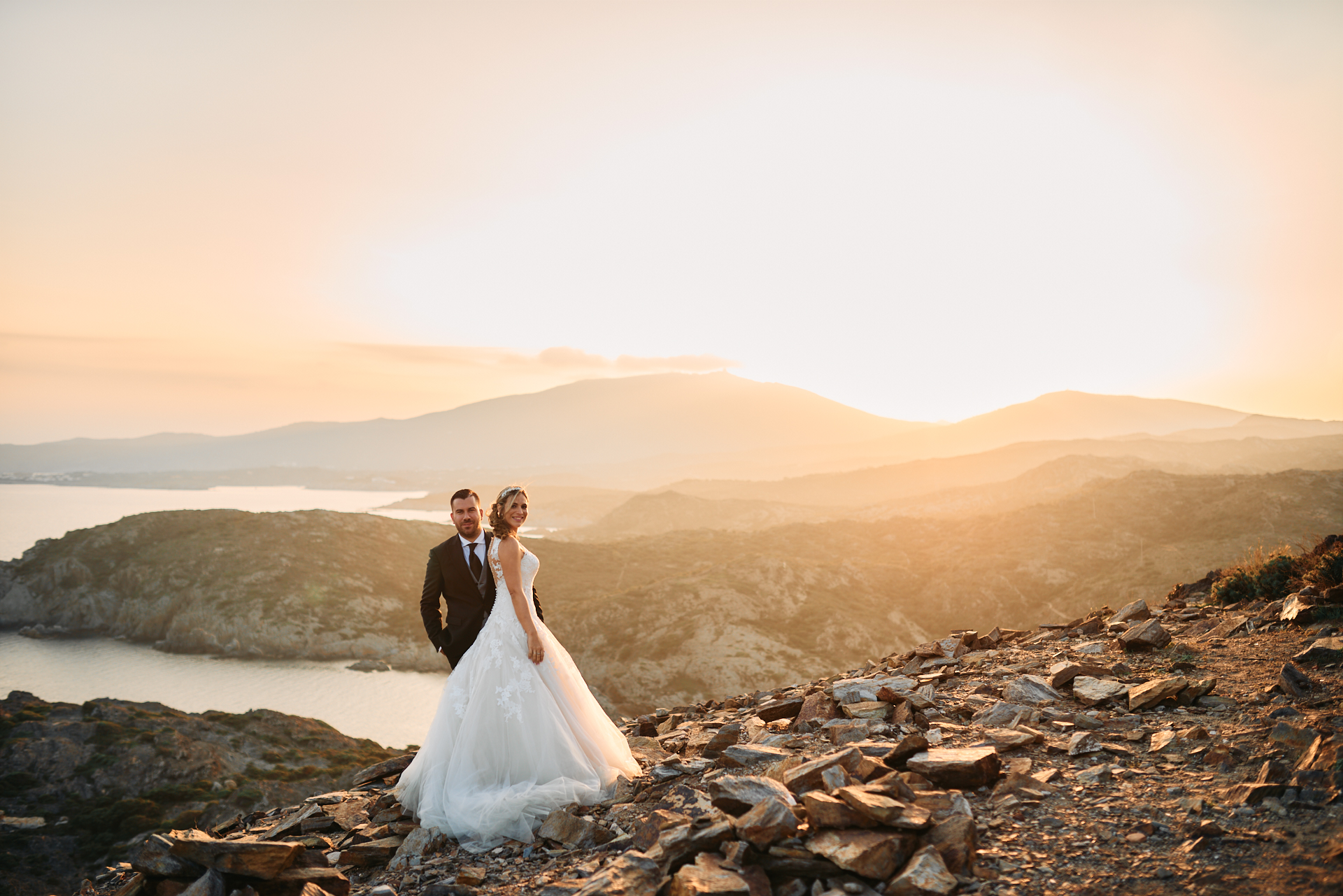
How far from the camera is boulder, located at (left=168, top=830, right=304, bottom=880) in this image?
546 cm

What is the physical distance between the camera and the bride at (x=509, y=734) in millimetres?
6750

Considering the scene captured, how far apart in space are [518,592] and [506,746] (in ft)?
5.60

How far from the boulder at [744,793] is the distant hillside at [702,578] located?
Answer: 39724mm

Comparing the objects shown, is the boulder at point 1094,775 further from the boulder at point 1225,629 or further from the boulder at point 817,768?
the boulder at point 1225,629

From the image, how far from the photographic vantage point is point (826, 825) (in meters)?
5.03

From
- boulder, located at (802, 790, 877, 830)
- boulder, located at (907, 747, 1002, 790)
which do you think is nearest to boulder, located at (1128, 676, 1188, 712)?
boulder, located at (907, 747, 1002, 790)

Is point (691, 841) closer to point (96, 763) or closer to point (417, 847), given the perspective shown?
point (417, 847)

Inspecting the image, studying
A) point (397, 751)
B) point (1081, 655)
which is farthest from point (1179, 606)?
point (397, 751)

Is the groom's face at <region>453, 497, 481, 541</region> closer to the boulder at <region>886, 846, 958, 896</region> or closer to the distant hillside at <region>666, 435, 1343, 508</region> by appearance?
the boulder at <region>886, 846, 958, 896</region>

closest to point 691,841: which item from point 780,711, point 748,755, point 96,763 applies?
point 748,755

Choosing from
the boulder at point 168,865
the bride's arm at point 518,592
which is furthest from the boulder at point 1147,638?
the boulder at point 168,865

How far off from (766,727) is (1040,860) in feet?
16.5

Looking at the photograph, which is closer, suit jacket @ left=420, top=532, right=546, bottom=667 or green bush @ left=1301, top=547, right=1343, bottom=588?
suit jacket @ left=420, top=532, right=546, bottom=667

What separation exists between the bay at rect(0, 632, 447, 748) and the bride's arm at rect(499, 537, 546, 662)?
164 feet
